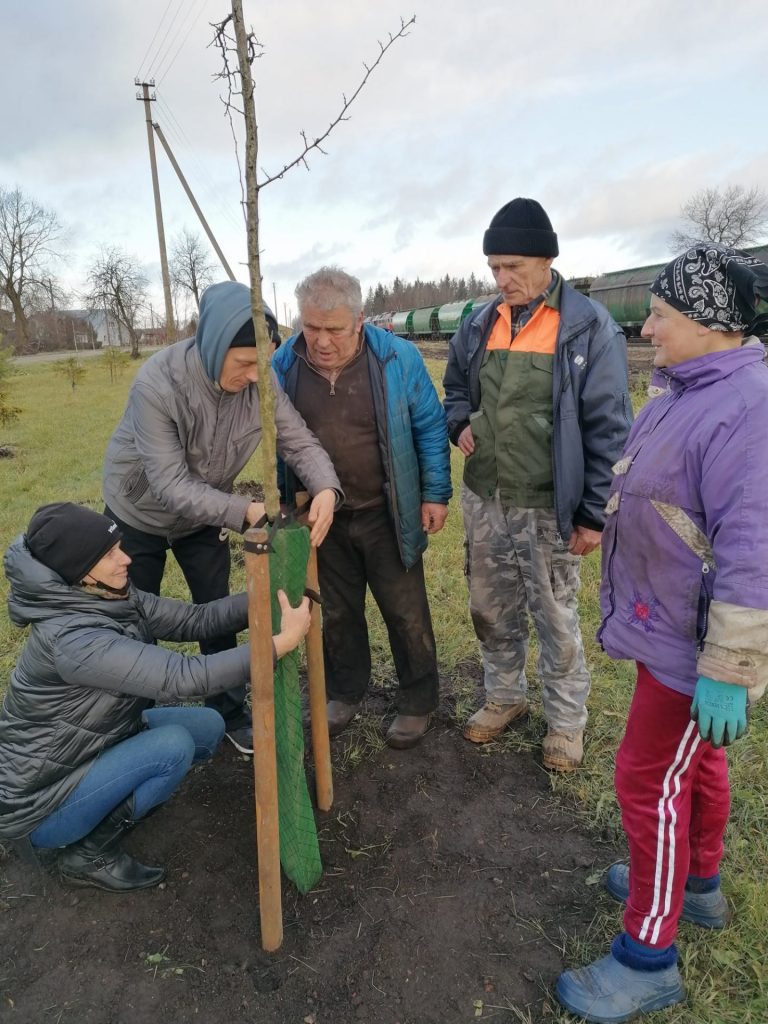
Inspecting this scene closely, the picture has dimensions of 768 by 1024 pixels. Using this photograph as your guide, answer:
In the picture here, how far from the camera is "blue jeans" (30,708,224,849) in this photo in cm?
221

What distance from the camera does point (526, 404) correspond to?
2.64 meters

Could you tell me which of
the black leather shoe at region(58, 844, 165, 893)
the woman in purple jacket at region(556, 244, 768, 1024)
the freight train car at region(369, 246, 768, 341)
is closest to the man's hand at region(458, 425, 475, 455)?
the woman in purple jacket at region(556, 244, 768, 1024)

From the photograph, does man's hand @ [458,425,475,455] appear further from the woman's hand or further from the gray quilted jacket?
the gray quilted jacket

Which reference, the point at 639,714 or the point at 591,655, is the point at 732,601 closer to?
the point at 639,714

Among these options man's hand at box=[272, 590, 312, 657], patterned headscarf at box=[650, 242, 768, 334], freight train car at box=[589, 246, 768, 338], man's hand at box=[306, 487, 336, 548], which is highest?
freight train car at box=[589, 246, 768, 338]

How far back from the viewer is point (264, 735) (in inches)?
75.3

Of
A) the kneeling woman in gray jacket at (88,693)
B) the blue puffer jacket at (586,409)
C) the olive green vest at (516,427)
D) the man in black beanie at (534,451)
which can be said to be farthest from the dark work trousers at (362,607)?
the kneeling woman in gray jacket at (88,693)

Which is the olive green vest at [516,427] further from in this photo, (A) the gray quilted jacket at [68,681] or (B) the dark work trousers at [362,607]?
(A) the gray quilted jacket at [68,681]

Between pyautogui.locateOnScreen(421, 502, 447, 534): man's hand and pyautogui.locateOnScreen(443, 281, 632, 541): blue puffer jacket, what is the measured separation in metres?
0.56

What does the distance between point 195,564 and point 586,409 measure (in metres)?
1.82

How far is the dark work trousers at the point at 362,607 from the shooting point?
302 centimetres

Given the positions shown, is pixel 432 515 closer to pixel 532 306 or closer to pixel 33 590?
pixel 532 306

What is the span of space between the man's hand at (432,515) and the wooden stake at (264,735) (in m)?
1.27

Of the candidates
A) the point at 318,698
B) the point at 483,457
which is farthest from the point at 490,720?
the point at 483,457
